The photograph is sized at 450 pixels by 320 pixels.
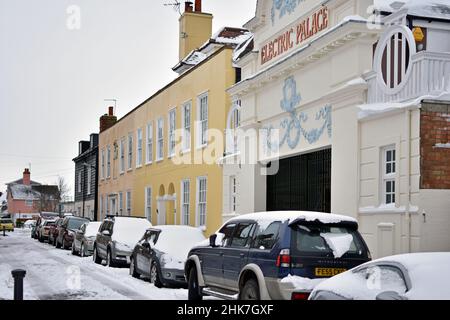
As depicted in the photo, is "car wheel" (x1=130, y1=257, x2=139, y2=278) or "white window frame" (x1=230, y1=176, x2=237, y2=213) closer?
"car wheel" (x1=130, y1=257, x2=139, y2=278)

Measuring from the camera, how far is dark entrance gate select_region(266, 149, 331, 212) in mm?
17719

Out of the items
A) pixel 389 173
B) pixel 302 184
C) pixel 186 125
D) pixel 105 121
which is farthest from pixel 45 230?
pixel 389 173

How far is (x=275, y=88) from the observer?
19.7m

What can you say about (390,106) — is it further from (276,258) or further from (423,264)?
(423,264)

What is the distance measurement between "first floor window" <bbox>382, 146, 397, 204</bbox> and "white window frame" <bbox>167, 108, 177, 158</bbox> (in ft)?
52.5

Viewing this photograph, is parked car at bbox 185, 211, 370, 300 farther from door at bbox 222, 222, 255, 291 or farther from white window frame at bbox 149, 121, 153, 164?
white window frame at bbox 149, 121, 153, 164

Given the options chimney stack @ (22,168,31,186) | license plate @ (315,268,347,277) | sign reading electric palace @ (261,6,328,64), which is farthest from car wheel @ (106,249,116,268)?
chimney stack @ (22,168,31,186)

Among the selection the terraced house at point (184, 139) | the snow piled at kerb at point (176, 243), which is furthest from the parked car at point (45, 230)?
the snow piled at kerb at point (176, 243)

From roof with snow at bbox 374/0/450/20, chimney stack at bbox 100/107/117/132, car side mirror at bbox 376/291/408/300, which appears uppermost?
chimney stack at bbox 100/107/117/132

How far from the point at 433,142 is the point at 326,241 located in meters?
3.73

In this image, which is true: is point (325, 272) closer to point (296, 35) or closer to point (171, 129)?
point (296, 35)

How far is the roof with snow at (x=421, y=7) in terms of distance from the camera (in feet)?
48.4

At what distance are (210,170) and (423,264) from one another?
715 inches
